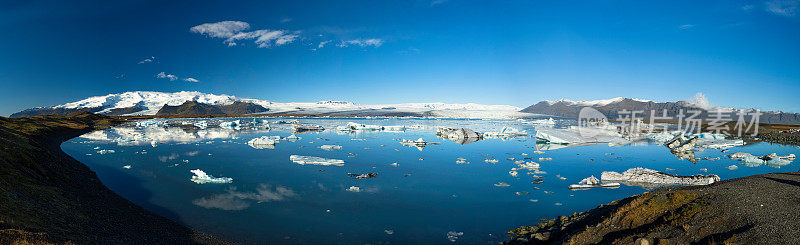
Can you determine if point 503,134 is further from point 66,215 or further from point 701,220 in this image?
point 66,215

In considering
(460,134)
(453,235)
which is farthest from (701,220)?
(460,134)

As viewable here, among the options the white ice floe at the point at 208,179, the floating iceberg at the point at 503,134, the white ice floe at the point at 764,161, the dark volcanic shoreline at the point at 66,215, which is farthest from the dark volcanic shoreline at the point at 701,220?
the floating iceberg at the point at 503,134

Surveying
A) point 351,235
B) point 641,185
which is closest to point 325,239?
point 351,235

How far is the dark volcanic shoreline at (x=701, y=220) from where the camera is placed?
452cm

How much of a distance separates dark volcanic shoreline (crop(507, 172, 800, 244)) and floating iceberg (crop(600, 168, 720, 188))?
14.1 feet

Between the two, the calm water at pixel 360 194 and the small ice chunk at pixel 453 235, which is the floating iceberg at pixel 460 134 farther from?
the small ice chunk at pixel 453 235

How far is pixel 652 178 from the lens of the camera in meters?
11.5

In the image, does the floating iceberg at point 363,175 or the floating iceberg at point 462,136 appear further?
the floating iceberg at point 462,136

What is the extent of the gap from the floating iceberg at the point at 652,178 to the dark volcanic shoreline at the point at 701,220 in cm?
431

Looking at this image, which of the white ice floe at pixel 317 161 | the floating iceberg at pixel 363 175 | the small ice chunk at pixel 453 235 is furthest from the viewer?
the white ice floe at pixel 317 161

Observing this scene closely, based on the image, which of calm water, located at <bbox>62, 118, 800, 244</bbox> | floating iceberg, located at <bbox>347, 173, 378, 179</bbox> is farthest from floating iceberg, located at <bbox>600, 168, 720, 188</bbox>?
floating iceberg, located at <bbox>347, 173, 378, 179</bbox>

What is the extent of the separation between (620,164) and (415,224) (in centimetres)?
1370

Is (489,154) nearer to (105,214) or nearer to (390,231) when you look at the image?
(390,231)

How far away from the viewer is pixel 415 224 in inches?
297
